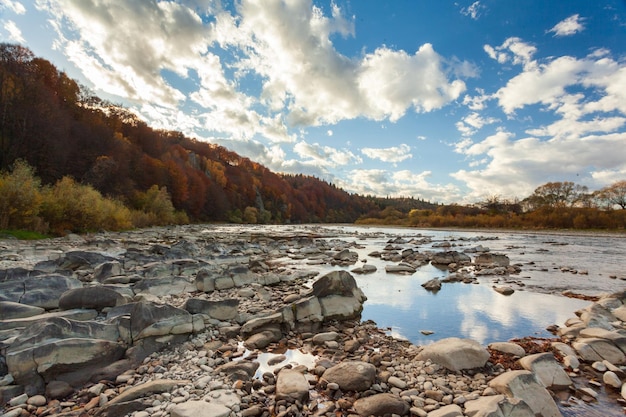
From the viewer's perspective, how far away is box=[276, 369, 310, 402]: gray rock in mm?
4160

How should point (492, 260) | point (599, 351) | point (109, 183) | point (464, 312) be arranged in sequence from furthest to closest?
point (109, 183)
point (492, 260)
point (464, 312)
point (599, 351)

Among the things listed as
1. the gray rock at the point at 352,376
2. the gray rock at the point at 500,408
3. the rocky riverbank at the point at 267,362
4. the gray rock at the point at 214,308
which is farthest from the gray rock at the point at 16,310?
the gray rock at the point at 500,408

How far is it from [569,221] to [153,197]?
72.9 m

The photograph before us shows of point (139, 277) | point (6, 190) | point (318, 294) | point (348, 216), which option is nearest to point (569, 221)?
point (318, 294)

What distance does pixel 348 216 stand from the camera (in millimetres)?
143500

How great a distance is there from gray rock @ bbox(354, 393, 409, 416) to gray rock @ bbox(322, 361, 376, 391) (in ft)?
1.13

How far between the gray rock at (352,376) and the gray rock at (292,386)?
0.46 m

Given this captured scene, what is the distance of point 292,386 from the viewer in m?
4.35

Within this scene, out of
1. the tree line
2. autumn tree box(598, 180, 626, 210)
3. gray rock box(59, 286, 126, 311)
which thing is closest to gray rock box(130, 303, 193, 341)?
gray rock box(59, 286, 126, 311)

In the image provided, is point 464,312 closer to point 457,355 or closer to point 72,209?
point 457,355

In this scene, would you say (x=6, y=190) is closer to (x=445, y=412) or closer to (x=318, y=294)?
(x=318, y=294)

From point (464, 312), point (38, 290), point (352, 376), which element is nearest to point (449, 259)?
point (464, 312)

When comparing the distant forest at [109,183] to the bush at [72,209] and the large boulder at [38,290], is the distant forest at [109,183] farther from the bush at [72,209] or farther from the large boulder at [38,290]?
the large boulder at [38,290]

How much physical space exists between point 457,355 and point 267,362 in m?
3.44
